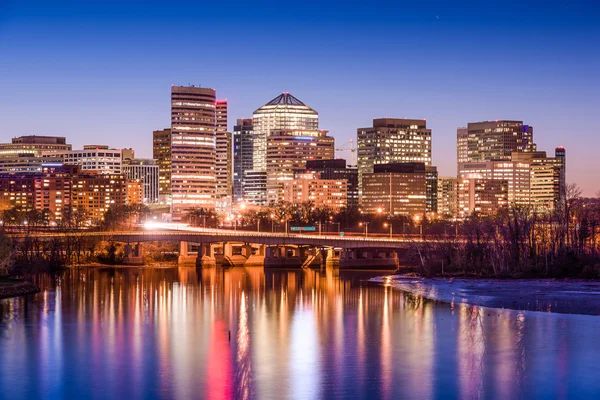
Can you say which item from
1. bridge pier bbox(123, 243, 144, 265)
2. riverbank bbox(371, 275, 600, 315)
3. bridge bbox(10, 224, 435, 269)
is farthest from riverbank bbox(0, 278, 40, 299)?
bridge pier bbox(123, 243, 144, 265)

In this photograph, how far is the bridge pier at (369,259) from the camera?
139 meters

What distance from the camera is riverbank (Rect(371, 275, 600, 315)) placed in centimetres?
7612

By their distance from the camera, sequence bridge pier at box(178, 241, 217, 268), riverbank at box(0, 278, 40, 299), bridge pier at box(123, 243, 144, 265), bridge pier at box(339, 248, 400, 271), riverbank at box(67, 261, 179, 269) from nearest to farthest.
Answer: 1. riverbank at box(0, 278, 40, 299)
2. riverbank at box(67, 261, 179, 269)
3. bridge pier at box(339, 248, 400, 271)
4. bridge pier at box(178, 241, 217, 268)
5. bridge pier at box(123, 243, 144, 265)

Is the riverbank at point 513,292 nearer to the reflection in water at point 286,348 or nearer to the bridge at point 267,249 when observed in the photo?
the reflection in water at point 286,348

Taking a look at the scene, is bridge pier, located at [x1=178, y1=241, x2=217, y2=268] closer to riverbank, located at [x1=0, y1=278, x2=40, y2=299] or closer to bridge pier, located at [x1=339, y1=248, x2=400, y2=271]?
bridge pier, located at [x1=339, y1=248, x2=400, y2=271]

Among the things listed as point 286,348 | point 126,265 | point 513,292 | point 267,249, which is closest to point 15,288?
point 286,348

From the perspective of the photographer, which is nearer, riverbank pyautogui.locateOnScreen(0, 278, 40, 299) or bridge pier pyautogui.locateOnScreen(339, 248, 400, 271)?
riverbank pyautogui.locateOnScreen(0, 278, 40, 299)

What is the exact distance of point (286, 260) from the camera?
14362 cm

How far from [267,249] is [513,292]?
6119 centimetres

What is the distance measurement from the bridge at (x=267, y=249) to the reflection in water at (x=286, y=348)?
158ft

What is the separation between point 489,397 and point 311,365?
36.6 feet

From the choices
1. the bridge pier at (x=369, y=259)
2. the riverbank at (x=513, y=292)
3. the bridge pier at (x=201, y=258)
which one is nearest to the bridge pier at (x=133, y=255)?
the bridge pier at (x=201, y=258)

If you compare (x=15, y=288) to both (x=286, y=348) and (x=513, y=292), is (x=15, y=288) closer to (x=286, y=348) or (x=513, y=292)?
(x=286, y=348)

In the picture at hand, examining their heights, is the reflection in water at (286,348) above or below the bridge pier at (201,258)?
below
